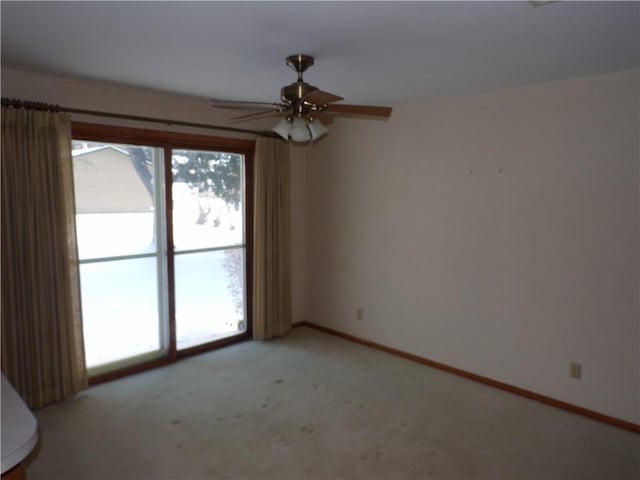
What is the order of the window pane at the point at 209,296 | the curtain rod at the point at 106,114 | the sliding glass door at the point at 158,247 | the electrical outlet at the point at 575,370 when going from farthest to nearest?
the window pane at the point at 209,296 → the sliding glass door at the point at 158,247 → the electrical outlet at the point at 575,370 → the curtain rod at the point at 106,114

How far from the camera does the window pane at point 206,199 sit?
4.11m

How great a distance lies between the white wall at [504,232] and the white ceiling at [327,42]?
39 centimetres

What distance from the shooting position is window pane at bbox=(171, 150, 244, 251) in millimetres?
4113

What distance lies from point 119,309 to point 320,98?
8.93ft

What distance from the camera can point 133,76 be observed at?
3.15 metres

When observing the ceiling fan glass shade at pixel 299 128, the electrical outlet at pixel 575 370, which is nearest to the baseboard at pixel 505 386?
the electrical outlet at pixel 575 370

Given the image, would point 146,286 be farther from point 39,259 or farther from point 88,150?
point 88,150

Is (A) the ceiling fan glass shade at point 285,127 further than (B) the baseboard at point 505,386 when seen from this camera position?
No

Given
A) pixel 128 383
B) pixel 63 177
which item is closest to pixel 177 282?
pixel 128 383

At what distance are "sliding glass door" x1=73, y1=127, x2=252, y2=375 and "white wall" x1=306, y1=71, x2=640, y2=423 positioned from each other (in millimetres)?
1179

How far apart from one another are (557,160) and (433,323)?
1768 millimetres

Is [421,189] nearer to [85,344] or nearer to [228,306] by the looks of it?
[228,306]

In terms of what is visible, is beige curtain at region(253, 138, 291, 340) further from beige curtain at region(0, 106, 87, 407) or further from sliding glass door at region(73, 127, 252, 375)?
beige curtain at region(0, 106, 87, 407)

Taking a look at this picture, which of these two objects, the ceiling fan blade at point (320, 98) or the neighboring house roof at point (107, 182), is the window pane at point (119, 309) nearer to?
the neighboring house roof at point (107, 182)
